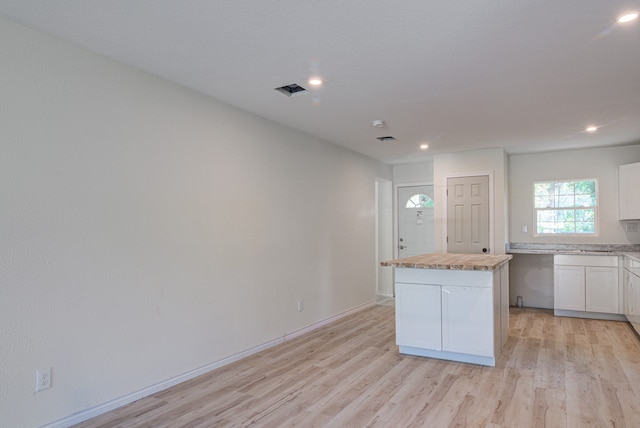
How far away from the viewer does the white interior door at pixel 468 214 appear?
5.69m

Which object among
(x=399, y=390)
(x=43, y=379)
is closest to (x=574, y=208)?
(x=399, y=390)

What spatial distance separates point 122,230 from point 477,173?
191 inches

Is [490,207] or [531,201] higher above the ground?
[531,201]

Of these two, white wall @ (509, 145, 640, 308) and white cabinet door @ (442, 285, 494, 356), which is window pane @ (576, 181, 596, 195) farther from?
white cabinet door @ (442, 285, 494, 356)

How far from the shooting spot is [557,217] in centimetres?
595

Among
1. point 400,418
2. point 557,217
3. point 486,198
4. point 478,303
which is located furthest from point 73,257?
point 557,217

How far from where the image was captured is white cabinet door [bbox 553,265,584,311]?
532cm

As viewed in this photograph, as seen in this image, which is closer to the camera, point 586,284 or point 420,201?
point 586,284

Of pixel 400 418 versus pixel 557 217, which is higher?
pixel 557 217

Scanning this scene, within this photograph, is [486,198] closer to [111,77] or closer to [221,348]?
[221,348]

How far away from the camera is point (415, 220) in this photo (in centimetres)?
677

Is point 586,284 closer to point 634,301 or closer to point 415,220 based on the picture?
point 634,301

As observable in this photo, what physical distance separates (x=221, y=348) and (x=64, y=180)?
191cm

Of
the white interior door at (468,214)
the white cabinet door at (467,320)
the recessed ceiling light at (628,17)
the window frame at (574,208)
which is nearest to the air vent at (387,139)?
the white interior door at (468,214)
